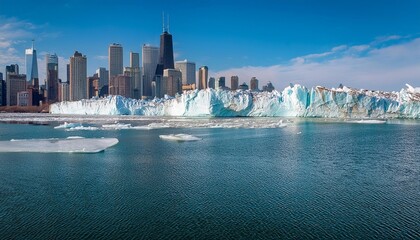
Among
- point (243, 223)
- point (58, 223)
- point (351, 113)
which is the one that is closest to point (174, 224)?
point (243, 223)

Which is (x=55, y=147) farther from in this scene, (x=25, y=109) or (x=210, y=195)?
(x=25, y=109)

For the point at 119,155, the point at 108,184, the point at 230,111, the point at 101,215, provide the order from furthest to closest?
the point at 230,111 < the point at 119,155 < the point at 108,184 < the point at 101,215

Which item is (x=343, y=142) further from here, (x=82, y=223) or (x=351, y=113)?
(x=351, y=113)

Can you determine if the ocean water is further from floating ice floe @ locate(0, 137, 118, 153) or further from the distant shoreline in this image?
the distant shoreline

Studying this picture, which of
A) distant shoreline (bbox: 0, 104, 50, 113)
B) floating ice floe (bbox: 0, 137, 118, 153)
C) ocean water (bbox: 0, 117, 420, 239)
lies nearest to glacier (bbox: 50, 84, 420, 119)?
ocean water (bbox: 0, 117, 420, 239)

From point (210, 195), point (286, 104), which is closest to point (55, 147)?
point (210, 195)
